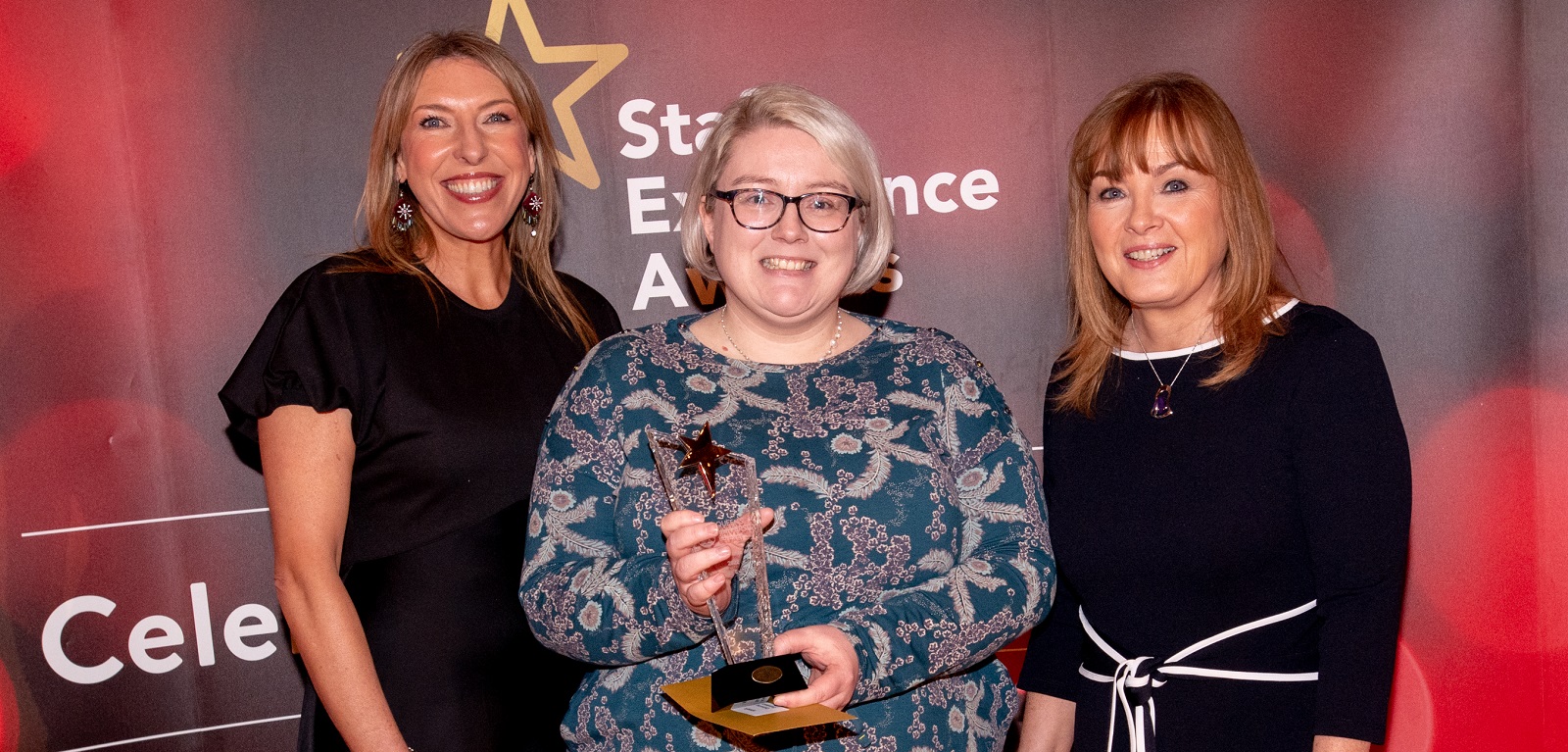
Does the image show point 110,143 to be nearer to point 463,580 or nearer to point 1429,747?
point 463,580

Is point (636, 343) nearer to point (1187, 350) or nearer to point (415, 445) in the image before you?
point (415, 445)

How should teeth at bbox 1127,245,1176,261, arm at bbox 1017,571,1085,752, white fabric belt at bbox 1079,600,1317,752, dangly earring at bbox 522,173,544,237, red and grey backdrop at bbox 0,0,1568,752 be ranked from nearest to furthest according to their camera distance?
white fabric belt at bbox 1079,600,1317,752
teeth at bbox 1127,245,1176,261
arm at bbox 1017,571,1085,752
dangly earring at bbox 522,173,544,237
red and grey backdrop at bbox 0,0,1568,752

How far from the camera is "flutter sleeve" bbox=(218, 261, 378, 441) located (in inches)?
78.4

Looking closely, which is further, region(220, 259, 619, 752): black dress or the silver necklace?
region(220, 259, 619, 752): black dress

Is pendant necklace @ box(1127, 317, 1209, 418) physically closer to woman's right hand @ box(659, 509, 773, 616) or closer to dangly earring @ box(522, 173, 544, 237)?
woman's right hand @ box(659, 509, 773, 616)

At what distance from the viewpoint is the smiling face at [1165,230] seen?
1935mm

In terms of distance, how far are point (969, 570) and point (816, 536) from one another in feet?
0.76

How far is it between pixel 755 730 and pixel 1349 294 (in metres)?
2.50

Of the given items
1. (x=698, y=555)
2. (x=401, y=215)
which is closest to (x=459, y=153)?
(x=401, y=215)

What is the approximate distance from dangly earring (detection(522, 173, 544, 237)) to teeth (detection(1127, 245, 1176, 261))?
1239mm

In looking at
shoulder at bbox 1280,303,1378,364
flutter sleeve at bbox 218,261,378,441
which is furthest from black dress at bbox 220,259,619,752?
shoulder at bbox 1280,303,1378,364

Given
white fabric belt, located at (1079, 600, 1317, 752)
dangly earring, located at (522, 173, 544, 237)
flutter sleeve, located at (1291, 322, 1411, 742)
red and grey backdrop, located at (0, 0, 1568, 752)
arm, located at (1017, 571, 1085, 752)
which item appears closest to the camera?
flutter sleeve, located at (1291, 322, 1411, 742)

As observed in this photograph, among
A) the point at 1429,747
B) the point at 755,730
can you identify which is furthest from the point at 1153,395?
the point at 1429,747

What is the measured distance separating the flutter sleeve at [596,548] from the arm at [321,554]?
449 millimetres
